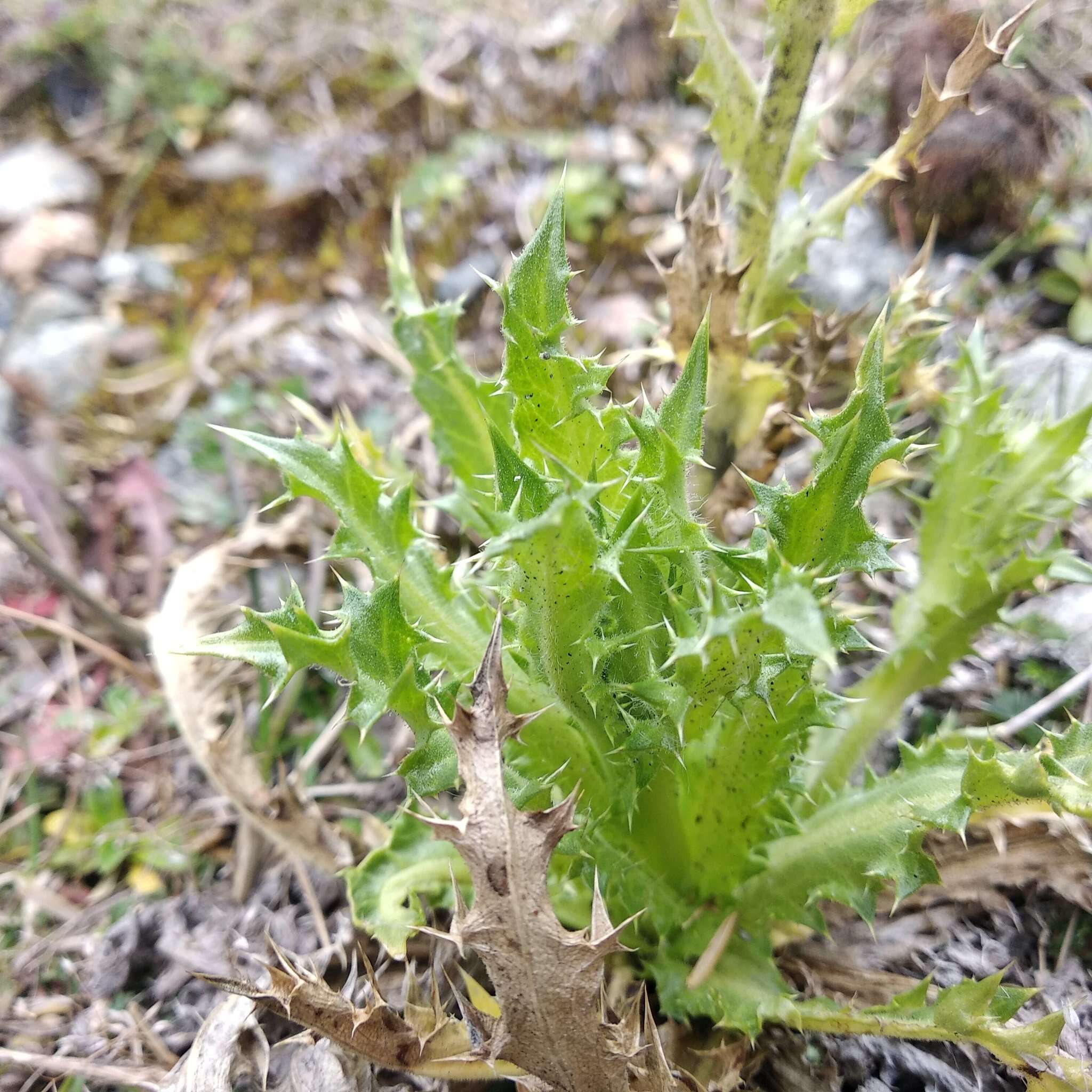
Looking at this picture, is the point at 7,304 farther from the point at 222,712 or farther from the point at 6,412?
the point at 222,712

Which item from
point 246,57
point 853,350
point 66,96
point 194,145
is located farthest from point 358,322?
point 66,96

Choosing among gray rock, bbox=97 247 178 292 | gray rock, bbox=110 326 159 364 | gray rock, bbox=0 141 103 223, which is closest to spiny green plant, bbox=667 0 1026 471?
gray rock, bbox=110 326 159 364

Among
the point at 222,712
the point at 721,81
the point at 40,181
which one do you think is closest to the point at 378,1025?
the point at 222,712

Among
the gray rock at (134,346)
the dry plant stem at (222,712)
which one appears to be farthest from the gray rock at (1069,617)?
the gray rock at (134,346)

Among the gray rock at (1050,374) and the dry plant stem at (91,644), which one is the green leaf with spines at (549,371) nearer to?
the gray rock at (1050,374)

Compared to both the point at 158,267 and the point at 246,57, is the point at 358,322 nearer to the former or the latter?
→ the point at 158,267
